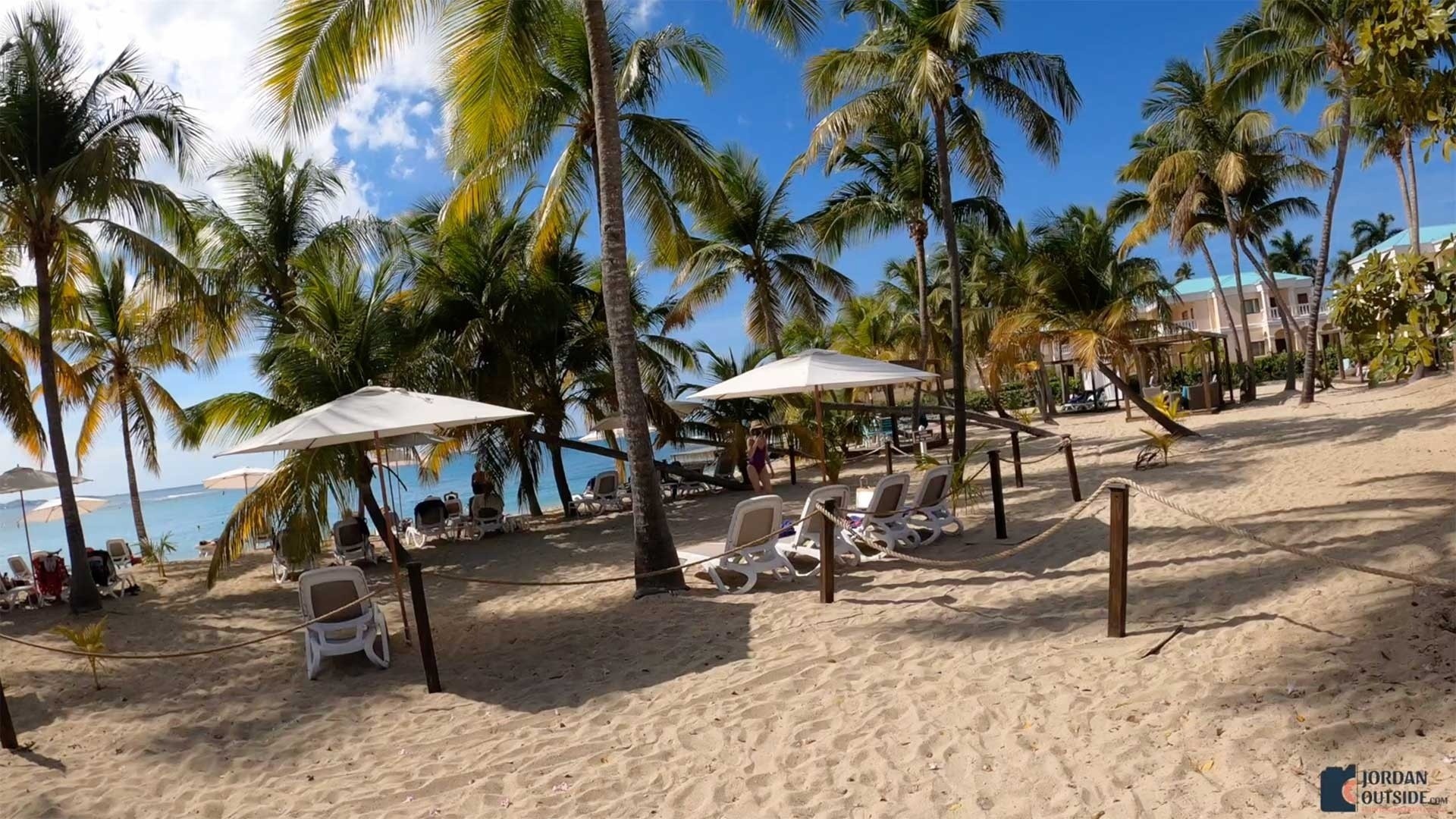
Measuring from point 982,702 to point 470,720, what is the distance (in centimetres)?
286

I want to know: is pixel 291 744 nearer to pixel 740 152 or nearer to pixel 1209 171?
pixel 740 152

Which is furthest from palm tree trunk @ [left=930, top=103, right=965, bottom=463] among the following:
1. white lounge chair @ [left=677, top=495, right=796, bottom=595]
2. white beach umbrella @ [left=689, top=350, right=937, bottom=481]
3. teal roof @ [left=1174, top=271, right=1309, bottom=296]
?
teal roof @ [left=1174, top=271, right=1309, bottom=296]

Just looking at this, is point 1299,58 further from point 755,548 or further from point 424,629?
point 424,629

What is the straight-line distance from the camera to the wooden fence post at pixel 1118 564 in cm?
482

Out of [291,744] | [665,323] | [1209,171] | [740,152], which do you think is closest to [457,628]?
[291,744]

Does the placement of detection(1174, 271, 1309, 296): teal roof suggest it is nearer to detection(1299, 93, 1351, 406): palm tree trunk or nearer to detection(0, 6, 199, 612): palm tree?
detection(1299, 93, 1351, 406): palm tree trunk

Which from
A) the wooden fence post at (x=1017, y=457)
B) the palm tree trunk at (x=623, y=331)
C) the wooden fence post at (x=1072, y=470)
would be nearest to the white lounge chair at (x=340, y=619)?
the palm tree trunk at (x=623, y=331)

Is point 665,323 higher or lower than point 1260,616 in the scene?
higher

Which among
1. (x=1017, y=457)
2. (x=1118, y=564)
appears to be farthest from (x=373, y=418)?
(x=1017, y=457)

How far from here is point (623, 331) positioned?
25.6ft

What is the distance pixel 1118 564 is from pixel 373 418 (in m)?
5.18

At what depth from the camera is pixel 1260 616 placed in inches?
199

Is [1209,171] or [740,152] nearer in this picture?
[740,152]

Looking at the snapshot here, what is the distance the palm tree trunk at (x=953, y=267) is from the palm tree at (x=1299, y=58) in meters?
9.17
